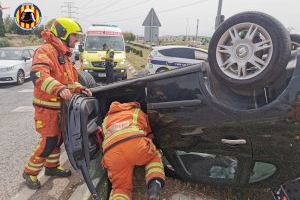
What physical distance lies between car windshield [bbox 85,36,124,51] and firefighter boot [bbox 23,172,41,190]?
11.1 metres

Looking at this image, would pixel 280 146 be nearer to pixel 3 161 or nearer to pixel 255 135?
pixel 255 135

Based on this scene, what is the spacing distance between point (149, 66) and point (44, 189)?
1031 centimetres

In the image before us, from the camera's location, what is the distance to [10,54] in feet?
46.3

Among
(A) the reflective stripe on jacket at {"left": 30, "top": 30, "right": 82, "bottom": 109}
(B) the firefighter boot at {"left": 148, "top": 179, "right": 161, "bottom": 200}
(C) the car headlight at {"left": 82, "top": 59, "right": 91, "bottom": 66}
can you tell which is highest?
(A) the reflective stripe on jacket at {"left": 30, "top": 30, "right": 82, "bottom": 109}

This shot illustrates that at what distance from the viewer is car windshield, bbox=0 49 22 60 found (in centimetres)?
1388

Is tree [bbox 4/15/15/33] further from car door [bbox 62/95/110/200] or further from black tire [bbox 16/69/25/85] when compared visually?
car door [bbox 62/95/110/200]

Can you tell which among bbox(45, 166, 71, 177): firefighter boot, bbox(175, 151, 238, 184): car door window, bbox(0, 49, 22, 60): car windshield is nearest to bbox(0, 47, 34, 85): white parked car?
bbox(0, 49, 22, 60): car windshield

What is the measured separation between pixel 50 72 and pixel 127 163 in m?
1.49

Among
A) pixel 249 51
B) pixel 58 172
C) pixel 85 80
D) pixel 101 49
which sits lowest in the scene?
pixel 58 172

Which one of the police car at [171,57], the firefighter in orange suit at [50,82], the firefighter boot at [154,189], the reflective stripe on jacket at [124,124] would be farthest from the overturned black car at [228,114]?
the police car at [171,57]

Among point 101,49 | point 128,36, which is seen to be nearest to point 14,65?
point 101,49

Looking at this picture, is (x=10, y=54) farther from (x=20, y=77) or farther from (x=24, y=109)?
(x=24, y=109)

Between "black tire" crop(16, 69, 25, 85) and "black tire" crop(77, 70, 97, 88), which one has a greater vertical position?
"black tire" crop(77, 70, 97, 88)

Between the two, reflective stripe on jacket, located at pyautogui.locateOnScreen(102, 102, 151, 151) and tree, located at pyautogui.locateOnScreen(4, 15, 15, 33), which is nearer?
reflective stripe on jacket, located at pyautogui.locateOnScreen(102, 102, 151, 151)
